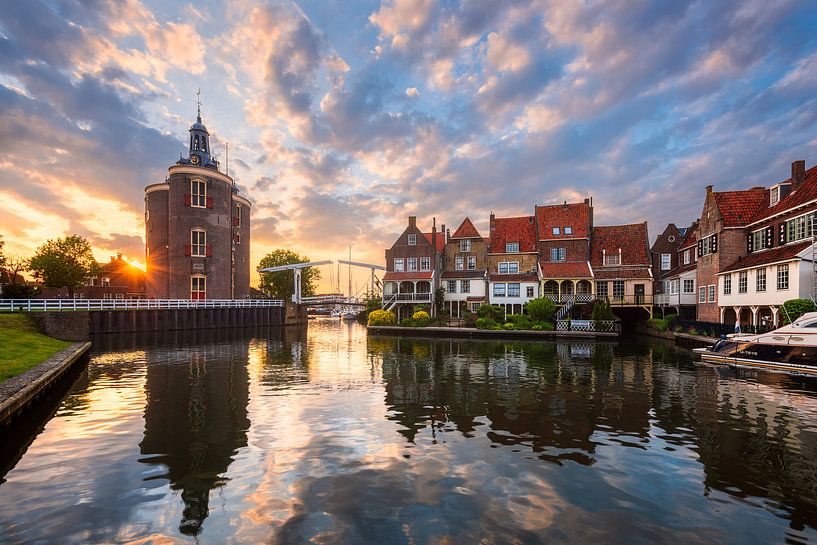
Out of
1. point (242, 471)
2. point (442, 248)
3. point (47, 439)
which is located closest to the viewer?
point (242, 471)

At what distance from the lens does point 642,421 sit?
1402 cm

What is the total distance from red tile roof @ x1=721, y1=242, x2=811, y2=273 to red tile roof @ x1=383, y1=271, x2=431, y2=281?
31881mm

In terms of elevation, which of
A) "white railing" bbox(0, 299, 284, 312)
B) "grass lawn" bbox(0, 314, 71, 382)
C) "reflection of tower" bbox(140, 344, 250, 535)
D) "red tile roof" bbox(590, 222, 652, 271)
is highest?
"red tile roof" bbox(590, 222, 652, 271)

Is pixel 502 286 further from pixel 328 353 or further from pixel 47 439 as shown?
pixel 47 439

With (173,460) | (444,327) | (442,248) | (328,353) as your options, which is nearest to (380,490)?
(173,460)

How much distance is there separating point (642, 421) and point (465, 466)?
7.70 metres

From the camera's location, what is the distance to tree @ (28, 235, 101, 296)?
57.9 meters

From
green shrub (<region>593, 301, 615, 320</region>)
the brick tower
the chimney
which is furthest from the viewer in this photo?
the brick tower

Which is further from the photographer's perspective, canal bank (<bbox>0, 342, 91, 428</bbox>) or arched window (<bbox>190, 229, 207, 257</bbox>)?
arched window (<bbox>190, 229, 207, 257</bbox>)

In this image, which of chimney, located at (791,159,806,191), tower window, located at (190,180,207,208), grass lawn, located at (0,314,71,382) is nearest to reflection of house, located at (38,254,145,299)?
tower window, located at (190,180,207,208)

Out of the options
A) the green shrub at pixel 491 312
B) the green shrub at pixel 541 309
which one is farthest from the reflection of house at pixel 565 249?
the green shrub at pixel 491 312

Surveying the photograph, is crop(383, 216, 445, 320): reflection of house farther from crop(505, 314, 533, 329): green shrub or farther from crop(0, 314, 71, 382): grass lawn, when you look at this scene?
crop(0, 314, 71, 382): grass lawn

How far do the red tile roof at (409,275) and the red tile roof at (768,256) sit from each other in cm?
3188

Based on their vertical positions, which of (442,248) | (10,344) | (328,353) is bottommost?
(328,353)
